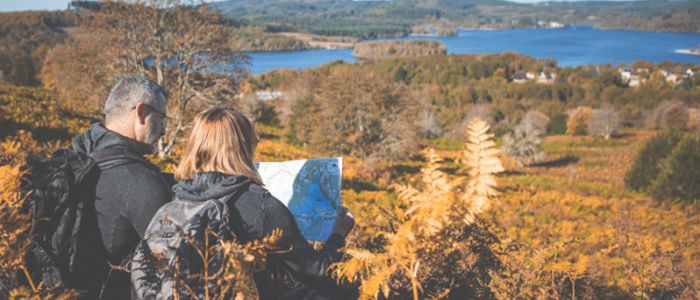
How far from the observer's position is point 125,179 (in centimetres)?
189

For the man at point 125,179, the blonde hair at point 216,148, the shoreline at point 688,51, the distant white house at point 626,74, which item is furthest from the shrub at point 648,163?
the shoreline at point 688,51

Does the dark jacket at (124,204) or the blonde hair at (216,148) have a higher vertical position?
the blonde hair at (216,148)

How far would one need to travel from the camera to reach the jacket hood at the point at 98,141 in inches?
78.8

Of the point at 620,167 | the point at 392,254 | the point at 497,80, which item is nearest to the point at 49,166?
the point at 392,254

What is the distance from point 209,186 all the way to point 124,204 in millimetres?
547

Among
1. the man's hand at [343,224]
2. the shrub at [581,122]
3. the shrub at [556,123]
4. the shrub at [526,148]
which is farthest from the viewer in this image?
the shrub at [556,123]

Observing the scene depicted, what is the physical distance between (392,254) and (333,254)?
30.0 inches

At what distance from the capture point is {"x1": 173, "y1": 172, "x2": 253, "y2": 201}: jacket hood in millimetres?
1693

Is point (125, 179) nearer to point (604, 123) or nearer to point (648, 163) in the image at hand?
point (648, 163)

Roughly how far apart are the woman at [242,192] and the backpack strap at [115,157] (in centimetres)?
28

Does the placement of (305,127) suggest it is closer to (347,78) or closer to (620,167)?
(347,78)

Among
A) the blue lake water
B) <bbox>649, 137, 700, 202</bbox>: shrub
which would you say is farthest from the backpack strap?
the blue lake water

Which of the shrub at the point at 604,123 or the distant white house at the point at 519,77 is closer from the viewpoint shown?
the shrub at the point at 604,123

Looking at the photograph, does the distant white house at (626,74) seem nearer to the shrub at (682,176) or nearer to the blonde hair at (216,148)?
the shrub at (682,176)
